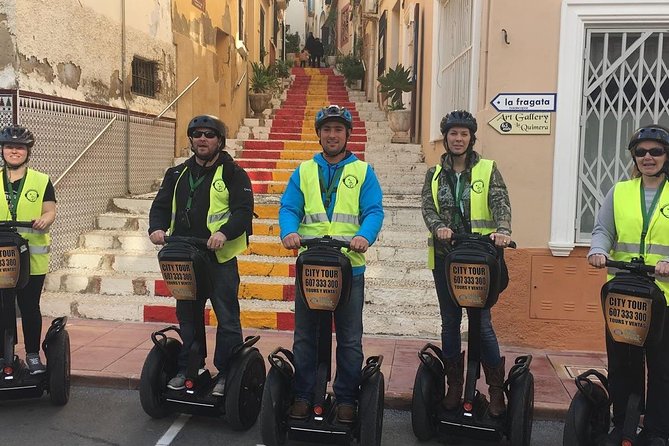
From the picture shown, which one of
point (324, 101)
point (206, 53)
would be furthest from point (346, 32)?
point (206, 53)

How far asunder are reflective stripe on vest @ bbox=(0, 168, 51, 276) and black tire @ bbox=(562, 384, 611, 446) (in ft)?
11.3

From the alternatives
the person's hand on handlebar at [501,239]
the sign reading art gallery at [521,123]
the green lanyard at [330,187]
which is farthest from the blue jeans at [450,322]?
the sign reading art gallery at [521,123]

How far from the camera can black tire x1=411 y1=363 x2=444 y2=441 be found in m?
3.71

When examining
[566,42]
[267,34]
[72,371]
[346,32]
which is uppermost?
[346,32]

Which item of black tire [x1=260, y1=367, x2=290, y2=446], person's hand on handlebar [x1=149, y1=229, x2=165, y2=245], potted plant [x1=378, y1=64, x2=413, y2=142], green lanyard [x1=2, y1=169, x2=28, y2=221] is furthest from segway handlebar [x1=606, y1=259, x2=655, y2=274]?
potted plant [x1=378, y1=64, x2=413, y2=142]

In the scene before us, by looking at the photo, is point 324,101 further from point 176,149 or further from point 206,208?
point 206,208

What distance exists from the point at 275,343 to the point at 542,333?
2.39m

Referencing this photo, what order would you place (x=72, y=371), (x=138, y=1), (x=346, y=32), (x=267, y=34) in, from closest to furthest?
(x=72, y=371) < (x=138, y=1) < (x=267, y=34) < (x=346, y=32)

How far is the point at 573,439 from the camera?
11.0 feet

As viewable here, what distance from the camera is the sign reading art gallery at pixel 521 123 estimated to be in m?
5.33

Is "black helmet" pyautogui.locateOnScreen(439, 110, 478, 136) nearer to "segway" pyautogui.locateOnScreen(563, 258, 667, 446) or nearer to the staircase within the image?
"segway" pyautogui.locateOnScreen(563, 258, 667, 446)

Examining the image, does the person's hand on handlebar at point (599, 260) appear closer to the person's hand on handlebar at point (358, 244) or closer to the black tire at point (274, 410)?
the person's hand on handlebar at point (358, 244)

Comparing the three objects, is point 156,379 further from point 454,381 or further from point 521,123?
point 521,123

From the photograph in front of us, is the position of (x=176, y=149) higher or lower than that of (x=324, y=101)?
lower
